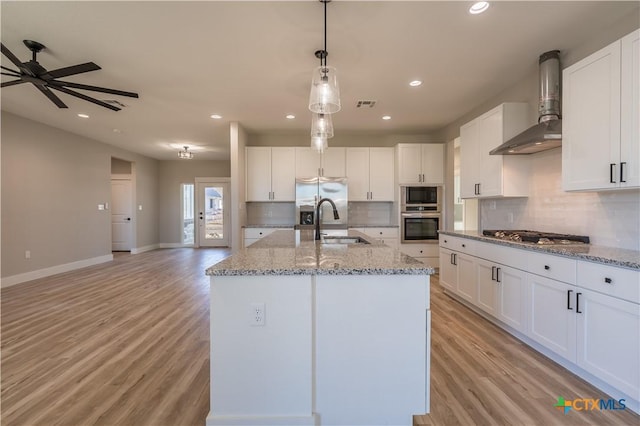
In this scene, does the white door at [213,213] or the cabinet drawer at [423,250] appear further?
the white door at [213,213]

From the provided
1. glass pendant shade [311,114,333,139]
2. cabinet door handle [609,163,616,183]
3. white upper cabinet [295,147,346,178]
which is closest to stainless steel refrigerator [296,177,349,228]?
white upper cabinet [295,147,346,178]

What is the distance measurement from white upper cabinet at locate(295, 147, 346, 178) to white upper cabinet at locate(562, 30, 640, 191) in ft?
11.4

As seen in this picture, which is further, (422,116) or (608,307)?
(422,116)

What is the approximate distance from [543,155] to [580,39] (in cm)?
102

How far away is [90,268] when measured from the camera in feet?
18.3

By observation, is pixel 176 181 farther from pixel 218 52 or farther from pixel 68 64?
pixel 218 52

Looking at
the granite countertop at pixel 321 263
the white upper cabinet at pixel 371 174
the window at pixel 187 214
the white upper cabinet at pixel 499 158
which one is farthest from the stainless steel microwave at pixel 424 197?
the window at pixel 187 214

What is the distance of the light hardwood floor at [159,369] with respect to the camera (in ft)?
5.41

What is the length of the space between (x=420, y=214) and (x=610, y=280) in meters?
3.42

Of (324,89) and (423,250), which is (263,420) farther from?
Answer: (423,250)

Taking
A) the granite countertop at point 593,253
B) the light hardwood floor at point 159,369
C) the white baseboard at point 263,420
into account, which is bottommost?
the light hardwood floor at point 159,369

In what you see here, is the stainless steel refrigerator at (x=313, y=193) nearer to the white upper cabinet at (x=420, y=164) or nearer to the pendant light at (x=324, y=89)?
the white upper cabinet at (x=420, y=164)

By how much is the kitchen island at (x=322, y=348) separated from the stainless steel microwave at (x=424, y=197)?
12.7 ft

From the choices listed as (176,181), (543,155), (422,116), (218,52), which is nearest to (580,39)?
(543,155)
